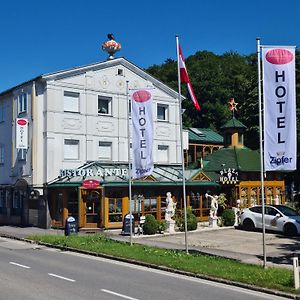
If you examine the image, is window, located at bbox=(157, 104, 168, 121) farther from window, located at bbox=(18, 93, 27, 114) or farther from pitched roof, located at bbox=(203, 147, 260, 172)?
window, located at bbox=(18, 93, 27, 114)

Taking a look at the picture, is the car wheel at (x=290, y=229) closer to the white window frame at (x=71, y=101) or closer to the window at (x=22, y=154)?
the white window frame at (x=71, y=101)

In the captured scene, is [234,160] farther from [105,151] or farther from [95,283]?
[95,283]

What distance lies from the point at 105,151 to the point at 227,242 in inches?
564

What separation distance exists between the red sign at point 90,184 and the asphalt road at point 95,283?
10840 millimetres

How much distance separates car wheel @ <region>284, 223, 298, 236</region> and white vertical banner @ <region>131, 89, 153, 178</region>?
9.61 meters

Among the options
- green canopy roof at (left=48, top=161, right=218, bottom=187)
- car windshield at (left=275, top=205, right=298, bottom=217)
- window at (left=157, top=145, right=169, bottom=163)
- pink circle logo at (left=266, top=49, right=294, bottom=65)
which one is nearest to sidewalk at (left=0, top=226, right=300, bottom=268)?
car windshield at (left=275, top=205, right=298, bottom=217)

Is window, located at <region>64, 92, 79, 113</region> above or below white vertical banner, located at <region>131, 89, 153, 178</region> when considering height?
above

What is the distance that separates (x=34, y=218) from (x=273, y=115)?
2283 centimetres

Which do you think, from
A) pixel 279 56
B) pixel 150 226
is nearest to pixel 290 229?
pixel 150 226

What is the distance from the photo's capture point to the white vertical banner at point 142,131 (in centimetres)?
2180

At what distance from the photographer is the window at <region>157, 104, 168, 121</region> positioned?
1563 inches

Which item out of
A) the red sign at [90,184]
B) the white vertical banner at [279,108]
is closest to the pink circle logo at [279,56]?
the white vertical banner at [279,108]

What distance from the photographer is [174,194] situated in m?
35.3

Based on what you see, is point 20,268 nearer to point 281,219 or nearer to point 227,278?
point 227,278
